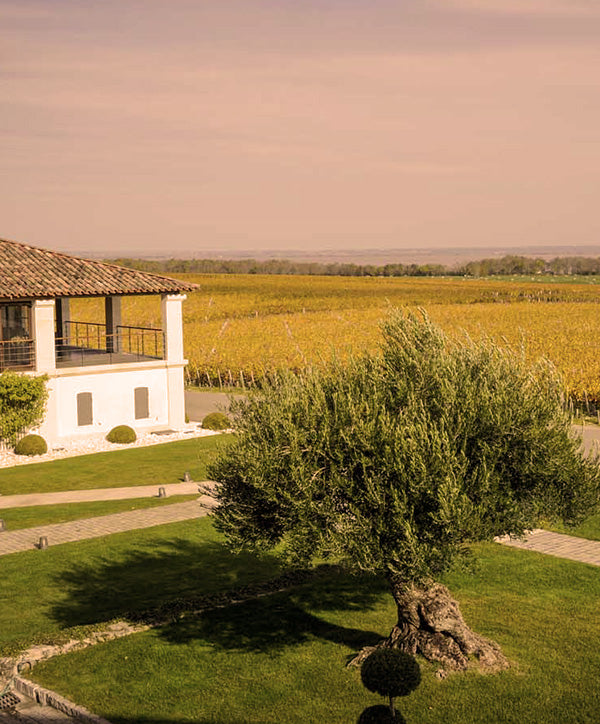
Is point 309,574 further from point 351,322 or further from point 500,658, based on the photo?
point 351,322

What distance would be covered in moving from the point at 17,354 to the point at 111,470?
9.44 m

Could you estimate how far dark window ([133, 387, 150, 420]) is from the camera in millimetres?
42844

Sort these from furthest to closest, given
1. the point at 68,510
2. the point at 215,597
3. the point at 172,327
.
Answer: the point at 172,327 → the point at 68,510 → the point at 215,597

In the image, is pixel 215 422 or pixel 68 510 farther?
pixel 215 422

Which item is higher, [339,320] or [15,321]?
[15,321]

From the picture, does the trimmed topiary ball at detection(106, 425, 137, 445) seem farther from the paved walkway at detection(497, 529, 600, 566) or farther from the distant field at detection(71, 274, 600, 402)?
the paved walkway at detection(497, 529, 600, 566)

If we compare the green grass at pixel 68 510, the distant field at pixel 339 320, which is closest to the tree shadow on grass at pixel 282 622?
the distant field at pixel 339 320

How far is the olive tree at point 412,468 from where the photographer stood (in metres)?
14.4

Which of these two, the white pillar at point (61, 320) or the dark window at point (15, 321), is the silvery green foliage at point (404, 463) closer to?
→ the dark window at point (15, 321)

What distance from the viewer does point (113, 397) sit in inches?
1652

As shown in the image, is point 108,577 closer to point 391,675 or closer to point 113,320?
point 391,675

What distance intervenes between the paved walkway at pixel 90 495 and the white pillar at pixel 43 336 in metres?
9.49

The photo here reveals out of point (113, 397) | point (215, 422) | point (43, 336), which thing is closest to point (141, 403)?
point (113, 397)

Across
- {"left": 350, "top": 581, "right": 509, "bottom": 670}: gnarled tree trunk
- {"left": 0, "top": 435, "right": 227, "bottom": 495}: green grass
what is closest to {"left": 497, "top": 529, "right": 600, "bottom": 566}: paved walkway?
{"left": 350, "top": 581, "right": 509, "bottom": 670}: gnarled tree trunk
